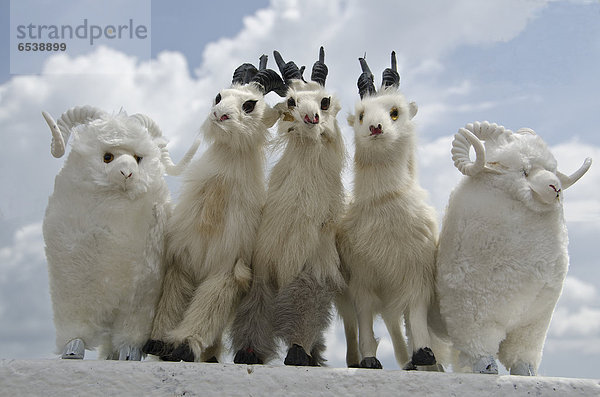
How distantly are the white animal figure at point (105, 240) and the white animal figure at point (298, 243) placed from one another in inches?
16.6

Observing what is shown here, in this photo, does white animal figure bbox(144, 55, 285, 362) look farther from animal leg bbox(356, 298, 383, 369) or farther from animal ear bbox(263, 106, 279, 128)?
animal leg bbox(356, 298, 383, 369)

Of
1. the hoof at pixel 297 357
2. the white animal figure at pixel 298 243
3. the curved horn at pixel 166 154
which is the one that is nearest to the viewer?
the hoof at pixel 297 357

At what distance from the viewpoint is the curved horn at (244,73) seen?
261 centimetres

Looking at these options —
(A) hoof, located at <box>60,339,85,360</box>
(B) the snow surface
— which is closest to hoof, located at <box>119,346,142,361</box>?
(A) hoof, located at <box>60,339,85,360</box>

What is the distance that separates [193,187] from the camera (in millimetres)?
2396

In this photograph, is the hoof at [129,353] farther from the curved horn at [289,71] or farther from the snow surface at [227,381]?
the curved horn at [289,71]

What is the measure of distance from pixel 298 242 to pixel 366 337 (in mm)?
477

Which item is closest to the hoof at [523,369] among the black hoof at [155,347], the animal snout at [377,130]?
the animal snout at [377,130]

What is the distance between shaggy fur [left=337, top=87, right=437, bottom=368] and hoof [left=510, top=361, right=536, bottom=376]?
41cm

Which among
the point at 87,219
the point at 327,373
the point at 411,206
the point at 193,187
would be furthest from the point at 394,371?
the point at 87,219

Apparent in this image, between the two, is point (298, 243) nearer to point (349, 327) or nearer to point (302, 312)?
point (302, 312)

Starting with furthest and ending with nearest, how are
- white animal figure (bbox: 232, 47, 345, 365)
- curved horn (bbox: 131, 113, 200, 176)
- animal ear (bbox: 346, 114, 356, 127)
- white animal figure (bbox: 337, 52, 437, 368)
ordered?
1. curved horn (bbox: 131, 113, 200, 176)
2. animal ear (bbox: 346, 114, 356, 127)
3. white animal figure (bbox: 337, 52, 437, 368)
4. white animal figure (bbox: 232, 47, 345, 365)

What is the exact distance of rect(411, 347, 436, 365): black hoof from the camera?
2.14 m

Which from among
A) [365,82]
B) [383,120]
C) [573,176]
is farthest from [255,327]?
[573,176]
